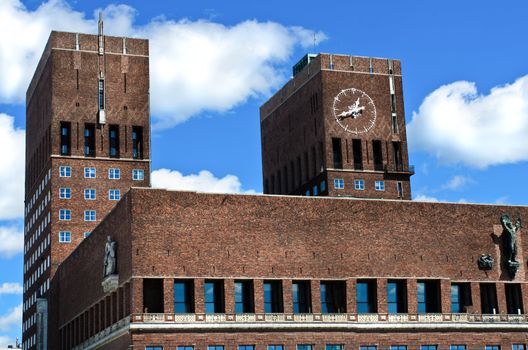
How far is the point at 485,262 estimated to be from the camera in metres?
102

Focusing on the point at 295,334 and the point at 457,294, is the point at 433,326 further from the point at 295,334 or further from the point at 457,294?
the point at 295,334

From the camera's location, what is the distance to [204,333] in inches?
3543

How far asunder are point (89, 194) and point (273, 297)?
50015 mm

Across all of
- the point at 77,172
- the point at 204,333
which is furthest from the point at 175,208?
the point at 77,172

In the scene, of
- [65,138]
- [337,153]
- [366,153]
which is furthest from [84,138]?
[366,153]

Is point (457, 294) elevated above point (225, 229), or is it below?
below

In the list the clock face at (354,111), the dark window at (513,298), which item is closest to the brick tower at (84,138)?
the clock face at (354,111)

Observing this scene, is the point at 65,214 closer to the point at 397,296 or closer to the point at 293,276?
the point at 293,276

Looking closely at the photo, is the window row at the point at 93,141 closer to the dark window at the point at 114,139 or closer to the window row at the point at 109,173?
the dark window at the point at 114,139

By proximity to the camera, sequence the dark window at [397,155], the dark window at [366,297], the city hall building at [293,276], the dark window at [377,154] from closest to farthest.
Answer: the city hall building at [293,276]
the dark window at [366,297]
the dark window at [377,154]
the dark window at [397,155]

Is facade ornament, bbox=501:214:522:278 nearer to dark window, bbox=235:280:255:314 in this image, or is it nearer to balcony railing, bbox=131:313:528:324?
balcony railing, bbox=131:313:528:324

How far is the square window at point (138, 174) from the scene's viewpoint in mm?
140250

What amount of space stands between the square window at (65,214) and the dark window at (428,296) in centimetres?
5579

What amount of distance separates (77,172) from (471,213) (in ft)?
191
